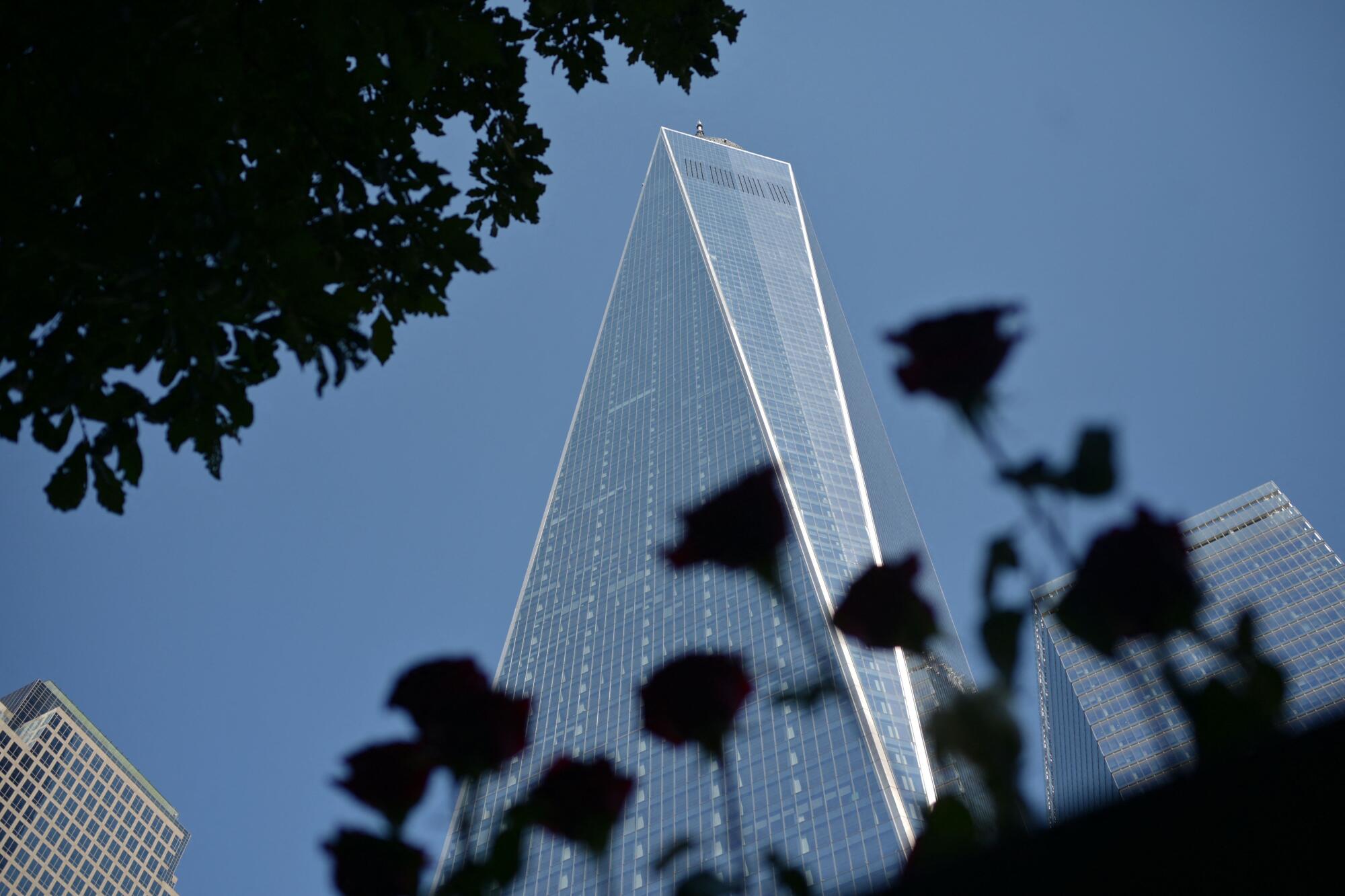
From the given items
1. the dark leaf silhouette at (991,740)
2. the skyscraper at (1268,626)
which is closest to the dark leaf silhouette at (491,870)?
the dark leaf silhouette at (991,740)

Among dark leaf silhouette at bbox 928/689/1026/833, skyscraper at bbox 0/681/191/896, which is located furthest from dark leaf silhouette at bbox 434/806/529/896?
skyscraper at bbox 0/681/191/896

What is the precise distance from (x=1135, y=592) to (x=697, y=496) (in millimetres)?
28937

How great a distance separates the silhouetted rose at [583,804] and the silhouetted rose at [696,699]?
0.38 ft

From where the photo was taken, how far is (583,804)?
1646 millimetres

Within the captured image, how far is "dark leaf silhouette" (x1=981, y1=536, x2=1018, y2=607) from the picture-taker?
1.56 meters

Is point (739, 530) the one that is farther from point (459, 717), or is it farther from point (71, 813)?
point (71, 813)

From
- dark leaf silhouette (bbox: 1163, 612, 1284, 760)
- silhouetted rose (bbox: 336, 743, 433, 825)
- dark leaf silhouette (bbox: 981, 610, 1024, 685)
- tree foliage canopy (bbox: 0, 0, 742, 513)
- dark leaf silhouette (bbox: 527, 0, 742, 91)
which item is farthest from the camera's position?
dark leaf silhouette (bbox: 527, 0, 742, 91)

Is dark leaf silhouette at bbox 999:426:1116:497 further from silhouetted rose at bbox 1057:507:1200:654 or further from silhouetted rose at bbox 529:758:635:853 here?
silhouetted rose at bbox 529:758:635:853

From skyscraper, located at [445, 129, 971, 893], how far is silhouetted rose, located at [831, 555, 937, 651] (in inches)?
1059

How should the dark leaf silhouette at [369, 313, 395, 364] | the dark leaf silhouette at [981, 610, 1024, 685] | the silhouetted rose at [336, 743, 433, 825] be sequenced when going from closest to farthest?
the dark leaf silhouette at [981, 610, 1024, 685] → the silhouetted rose at [336, 743, 433, 825] → the dark leaf silhouette at [369, 313, 395, 364]

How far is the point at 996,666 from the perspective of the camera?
1482mm

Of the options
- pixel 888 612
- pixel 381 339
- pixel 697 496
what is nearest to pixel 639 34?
pixel 381 339

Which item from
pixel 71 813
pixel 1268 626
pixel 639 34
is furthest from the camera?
pixel 71 813

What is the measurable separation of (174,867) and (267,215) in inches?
4560
